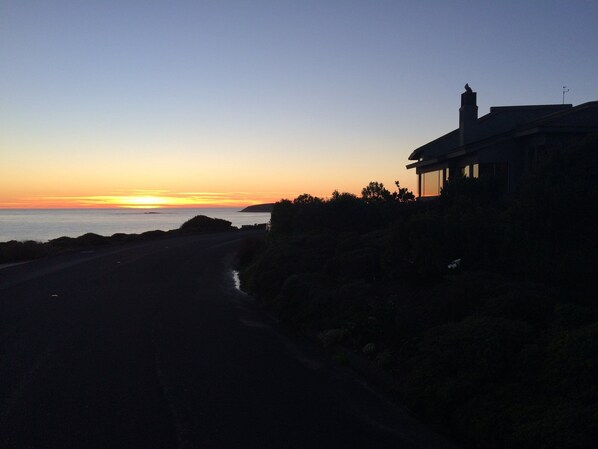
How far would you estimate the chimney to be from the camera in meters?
29.8

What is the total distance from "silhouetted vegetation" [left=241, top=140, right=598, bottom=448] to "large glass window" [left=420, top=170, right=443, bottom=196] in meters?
12.0

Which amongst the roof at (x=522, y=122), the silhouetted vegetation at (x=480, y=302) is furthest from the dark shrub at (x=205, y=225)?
the silhouetted vegetation at (x=480, y=302)

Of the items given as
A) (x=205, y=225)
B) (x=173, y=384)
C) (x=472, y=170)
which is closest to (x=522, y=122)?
(x=472, y=170)

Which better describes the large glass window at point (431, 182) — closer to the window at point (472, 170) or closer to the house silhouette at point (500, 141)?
the house silhouette at point (500, 141)

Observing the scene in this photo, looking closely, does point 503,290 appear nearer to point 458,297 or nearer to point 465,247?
point 458,297

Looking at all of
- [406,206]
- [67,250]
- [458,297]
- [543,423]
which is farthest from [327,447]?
[67,250]

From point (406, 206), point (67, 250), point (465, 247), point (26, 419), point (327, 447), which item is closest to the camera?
point (327, 447)

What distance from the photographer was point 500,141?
25.6 metres

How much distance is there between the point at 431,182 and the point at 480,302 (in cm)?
2371

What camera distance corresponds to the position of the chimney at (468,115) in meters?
29.8

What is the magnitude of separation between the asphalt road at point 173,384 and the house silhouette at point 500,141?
941 cm

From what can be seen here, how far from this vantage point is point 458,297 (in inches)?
424

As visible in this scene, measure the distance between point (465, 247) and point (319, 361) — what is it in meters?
4.35

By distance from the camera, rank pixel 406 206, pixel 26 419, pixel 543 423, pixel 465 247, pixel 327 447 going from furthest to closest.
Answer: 1. pixel 406 206
2. pixel 465 247
3. pixel 26 419
4. pixel 327 447
5. pixel 543 423
